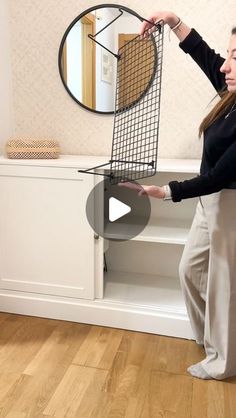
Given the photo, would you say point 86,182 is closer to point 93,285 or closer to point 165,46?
point 93,285

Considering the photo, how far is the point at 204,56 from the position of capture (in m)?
1.38

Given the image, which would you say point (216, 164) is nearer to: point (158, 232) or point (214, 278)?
point (214, 278)

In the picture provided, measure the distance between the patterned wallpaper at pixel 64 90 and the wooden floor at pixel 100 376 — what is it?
38.4 inches

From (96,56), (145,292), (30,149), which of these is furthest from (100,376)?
(96,56)

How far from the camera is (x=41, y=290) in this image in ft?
6.19

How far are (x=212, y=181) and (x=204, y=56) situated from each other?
520mm

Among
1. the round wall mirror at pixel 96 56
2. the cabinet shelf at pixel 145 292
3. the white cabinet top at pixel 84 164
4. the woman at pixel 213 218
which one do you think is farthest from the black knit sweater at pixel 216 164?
the cabinet shelf at pixel 145 292

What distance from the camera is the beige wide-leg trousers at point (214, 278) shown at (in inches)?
53.1

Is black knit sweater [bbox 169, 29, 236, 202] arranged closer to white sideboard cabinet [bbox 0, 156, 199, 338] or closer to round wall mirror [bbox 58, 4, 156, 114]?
white sideboard cabinet [bbox 0, 156, 199, 338]

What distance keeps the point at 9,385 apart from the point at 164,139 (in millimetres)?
1356

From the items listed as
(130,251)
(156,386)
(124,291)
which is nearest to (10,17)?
(130,251)

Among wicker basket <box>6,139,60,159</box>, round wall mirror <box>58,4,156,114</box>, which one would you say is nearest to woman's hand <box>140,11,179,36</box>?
round wall mirror <box>58,4,156,114</box>
